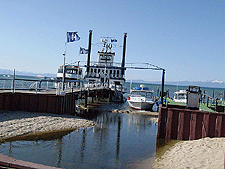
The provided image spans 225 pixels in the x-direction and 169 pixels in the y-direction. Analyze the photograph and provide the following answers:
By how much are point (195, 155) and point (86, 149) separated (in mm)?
4845

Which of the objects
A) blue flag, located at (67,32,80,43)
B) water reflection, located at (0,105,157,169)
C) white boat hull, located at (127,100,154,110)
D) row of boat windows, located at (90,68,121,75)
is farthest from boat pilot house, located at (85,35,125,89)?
water reflection, located at (0,105,157,169)

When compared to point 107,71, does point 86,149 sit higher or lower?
lower

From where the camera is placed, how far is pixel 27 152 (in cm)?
979

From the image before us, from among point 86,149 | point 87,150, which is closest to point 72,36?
point 86,149

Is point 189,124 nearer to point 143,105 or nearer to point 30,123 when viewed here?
point 30,123

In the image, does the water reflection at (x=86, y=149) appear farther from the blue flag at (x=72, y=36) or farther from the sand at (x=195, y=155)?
the blue flag at (x=72, y=36)

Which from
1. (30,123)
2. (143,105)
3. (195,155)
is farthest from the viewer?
(143,105)

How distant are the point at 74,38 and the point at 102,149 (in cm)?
1268

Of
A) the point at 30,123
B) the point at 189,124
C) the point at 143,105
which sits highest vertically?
the point at 189,124

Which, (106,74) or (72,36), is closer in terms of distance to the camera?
(72,36)

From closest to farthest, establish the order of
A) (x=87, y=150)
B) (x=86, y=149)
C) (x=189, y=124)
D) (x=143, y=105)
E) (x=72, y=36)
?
(x=87, y=150), (x=86, y=149), (x=189, y=124), (x=72, y=36), (x=143, y=105)

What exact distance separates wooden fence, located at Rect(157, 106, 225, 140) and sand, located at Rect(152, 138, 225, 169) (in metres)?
0.59

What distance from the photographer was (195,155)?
31.1 feet

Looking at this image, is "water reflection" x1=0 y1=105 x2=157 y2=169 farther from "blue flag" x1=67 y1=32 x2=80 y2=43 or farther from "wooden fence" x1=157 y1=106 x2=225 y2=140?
"blue flag" x1=67 y1=32 x2=80 y2=43
